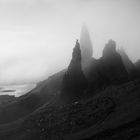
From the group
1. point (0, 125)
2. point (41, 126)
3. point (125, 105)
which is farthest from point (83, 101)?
point (0, 125)

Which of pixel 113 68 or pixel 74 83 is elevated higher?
pixel 113 68

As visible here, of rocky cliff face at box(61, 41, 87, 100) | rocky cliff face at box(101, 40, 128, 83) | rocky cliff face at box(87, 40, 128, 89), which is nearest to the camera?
rocky cliff face at box(61, 41, 87, 100)

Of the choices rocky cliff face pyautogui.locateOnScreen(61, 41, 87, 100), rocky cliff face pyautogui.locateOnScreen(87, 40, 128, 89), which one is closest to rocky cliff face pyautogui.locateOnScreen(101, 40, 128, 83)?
rocky cliff face pyautogui.locateOnScreen(87, 40, 128, 89)

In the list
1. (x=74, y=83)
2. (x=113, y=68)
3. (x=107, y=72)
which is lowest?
(x=74, y=83)

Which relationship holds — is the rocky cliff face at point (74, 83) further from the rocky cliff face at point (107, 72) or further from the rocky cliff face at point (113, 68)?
the rocky cliff face at point (113, 68)

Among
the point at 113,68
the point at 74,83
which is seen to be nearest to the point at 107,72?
the point at 113,68

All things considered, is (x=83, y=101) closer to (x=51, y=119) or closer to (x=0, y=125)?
(x=51, y=119)

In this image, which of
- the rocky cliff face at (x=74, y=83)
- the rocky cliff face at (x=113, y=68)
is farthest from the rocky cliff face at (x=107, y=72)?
the rocky cliff face at (x=74, y=83)

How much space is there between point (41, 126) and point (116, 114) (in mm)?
40873

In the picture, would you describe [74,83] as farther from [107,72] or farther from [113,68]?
[113,68]

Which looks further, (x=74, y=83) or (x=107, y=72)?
(x=107, y=72)

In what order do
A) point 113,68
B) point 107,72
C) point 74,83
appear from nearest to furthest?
point 74,83 → point 107,72 → point 113,68

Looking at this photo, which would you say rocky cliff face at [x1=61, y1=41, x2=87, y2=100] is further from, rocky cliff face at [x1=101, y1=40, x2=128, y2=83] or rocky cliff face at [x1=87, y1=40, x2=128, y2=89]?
rocky cliff face at [x1=101, y1=40, x2=128, y2=83]

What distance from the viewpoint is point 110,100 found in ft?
448
